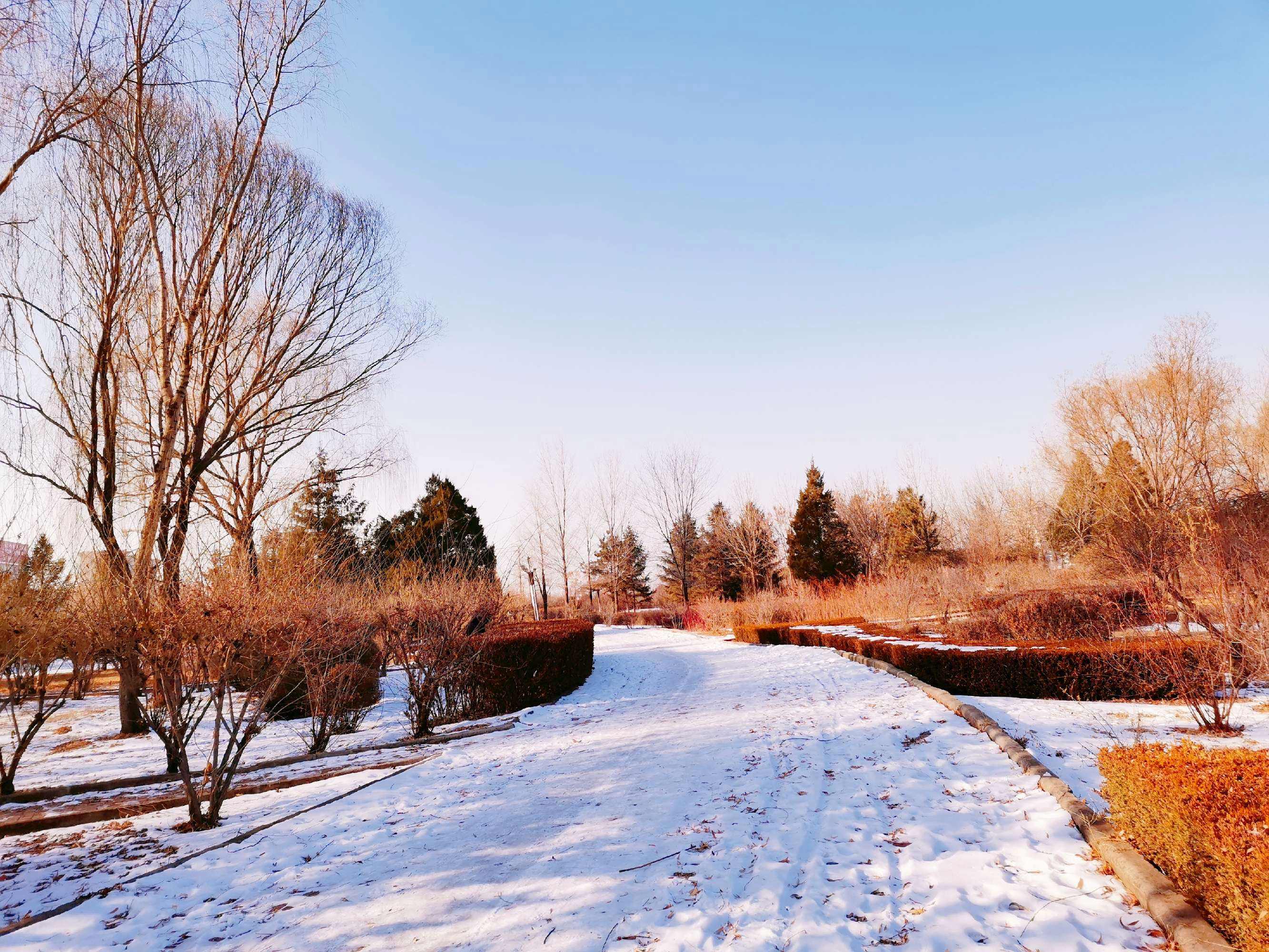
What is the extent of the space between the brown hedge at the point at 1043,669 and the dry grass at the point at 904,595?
210 inches

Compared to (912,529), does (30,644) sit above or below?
below

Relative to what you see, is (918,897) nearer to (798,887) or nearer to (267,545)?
(798,887)

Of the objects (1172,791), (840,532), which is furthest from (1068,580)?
(1172,791)

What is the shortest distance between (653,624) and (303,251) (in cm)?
2408

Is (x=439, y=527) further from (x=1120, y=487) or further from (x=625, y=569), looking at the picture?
(x=1120, y=487)

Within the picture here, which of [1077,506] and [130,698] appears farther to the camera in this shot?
[1077,506]

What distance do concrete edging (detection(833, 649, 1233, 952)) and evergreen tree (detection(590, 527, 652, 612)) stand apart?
121 ft

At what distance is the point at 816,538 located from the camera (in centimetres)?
3456

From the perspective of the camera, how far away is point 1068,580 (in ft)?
65.9

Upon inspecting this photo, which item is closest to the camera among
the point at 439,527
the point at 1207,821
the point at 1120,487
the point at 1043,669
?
the point at 1207,821

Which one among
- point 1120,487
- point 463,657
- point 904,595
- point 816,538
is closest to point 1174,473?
point 1120,487

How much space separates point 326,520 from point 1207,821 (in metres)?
20.2

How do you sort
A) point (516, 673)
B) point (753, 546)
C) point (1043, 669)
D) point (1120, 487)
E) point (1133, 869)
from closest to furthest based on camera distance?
point (1133, 869)
point (1043, 669)
point (516, 673)
point (1120, 487)
point (753, 546)

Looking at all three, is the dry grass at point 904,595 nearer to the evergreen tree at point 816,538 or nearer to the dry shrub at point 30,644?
the evergreen tree at point 816,538
